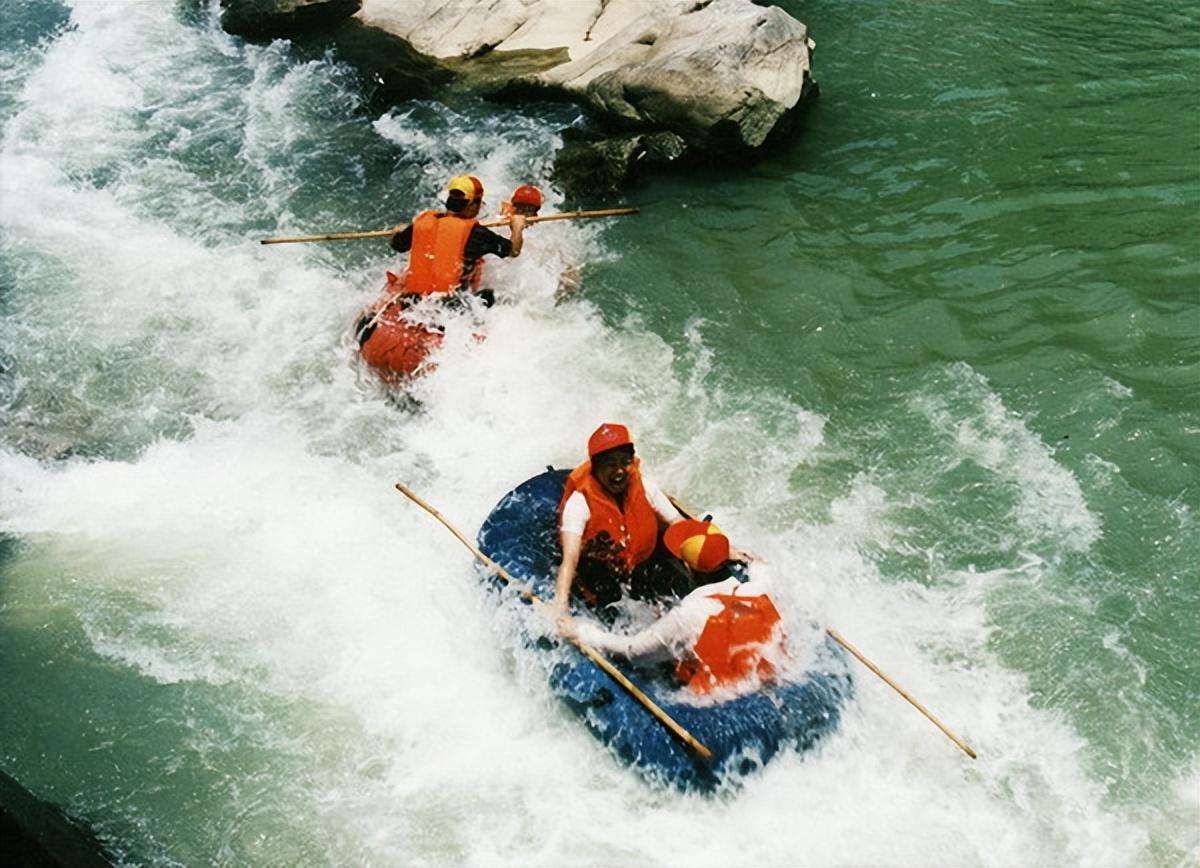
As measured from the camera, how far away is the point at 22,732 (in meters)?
5.63

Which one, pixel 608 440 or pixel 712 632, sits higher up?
pixel 608 440

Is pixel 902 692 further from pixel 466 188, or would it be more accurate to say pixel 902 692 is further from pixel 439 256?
pixel 466 188

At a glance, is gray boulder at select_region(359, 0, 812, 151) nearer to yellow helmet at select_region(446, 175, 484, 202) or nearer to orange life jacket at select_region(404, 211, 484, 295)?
yellow helmet at select_region(446, 175, 484, 202)

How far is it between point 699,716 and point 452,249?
4731mm

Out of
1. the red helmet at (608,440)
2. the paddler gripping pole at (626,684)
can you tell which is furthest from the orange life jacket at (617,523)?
the paddler gripping pole at (626,684)

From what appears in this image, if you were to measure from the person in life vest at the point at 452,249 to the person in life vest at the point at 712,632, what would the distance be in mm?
3862

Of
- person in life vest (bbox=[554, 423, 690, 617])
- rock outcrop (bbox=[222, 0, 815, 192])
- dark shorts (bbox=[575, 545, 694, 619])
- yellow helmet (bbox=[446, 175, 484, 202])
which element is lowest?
dark shorts (bbox=[575, 545, 694, 619])

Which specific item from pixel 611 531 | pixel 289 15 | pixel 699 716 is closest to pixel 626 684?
pixel 699 716

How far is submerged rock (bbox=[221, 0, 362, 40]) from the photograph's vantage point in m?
15.0

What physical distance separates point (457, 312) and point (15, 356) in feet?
13.5

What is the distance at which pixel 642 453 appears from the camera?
7.43 m

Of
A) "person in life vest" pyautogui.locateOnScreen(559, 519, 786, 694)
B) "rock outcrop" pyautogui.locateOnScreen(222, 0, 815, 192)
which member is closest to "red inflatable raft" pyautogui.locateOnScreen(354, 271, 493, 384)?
"rock outcrop" pyautogui.locateOnScreen(222, 0, 815, 192)

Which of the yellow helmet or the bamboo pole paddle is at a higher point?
the yellow helmet

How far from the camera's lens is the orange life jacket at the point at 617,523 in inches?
219
